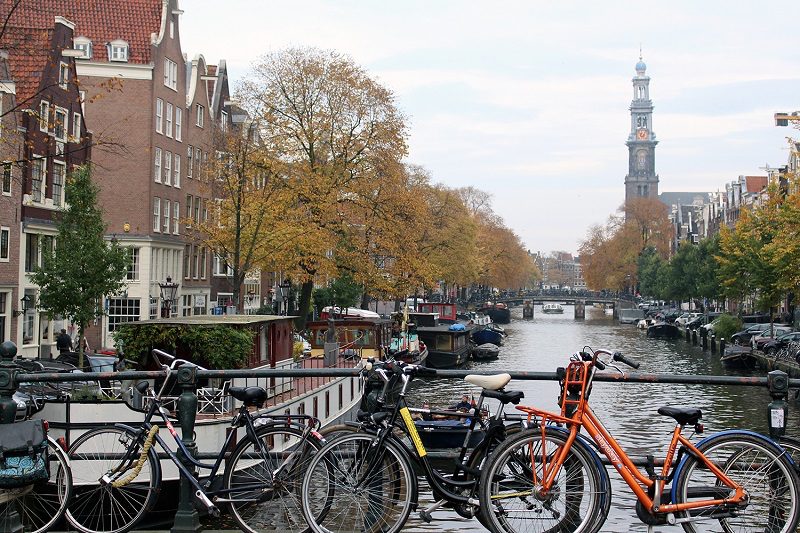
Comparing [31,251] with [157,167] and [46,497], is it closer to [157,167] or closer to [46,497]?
[157,167]

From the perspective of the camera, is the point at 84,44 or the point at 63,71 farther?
the point at 84,44

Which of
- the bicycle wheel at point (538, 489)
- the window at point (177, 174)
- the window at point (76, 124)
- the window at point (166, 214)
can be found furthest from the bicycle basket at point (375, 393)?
the window at point (177, 174)

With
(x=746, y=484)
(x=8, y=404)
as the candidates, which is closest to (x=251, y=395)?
(x=8, y=404)

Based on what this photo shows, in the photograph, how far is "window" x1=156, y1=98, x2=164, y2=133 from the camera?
53.8 meters

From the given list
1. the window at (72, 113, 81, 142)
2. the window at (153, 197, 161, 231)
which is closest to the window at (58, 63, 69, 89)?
the window at (72, 113, 81, 142)

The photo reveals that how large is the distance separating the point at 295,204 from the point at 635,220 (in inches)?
3753

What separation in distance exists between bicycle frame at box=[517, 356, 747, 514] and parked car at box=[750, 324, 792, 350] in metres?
52.6

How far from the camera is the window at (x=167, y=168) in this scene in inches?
2189

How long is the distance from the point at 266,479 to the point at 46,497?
67.4 inches

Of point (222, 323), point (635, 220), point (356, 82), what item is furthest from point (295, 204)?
point (635, 220)

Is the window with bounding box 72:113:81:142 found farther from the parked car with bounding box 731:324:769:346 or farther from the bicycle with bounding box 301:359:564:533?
the bicycle with bounding box 301:359:564:533

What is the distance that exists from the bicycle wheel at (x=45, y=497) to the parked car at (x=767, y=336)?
176 ft

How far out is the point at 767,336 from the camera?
61.8 metres

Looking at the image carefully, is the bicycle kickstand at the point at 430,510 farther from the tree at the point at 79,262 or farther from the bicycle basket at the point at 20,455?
the tree at the point at 79,262
